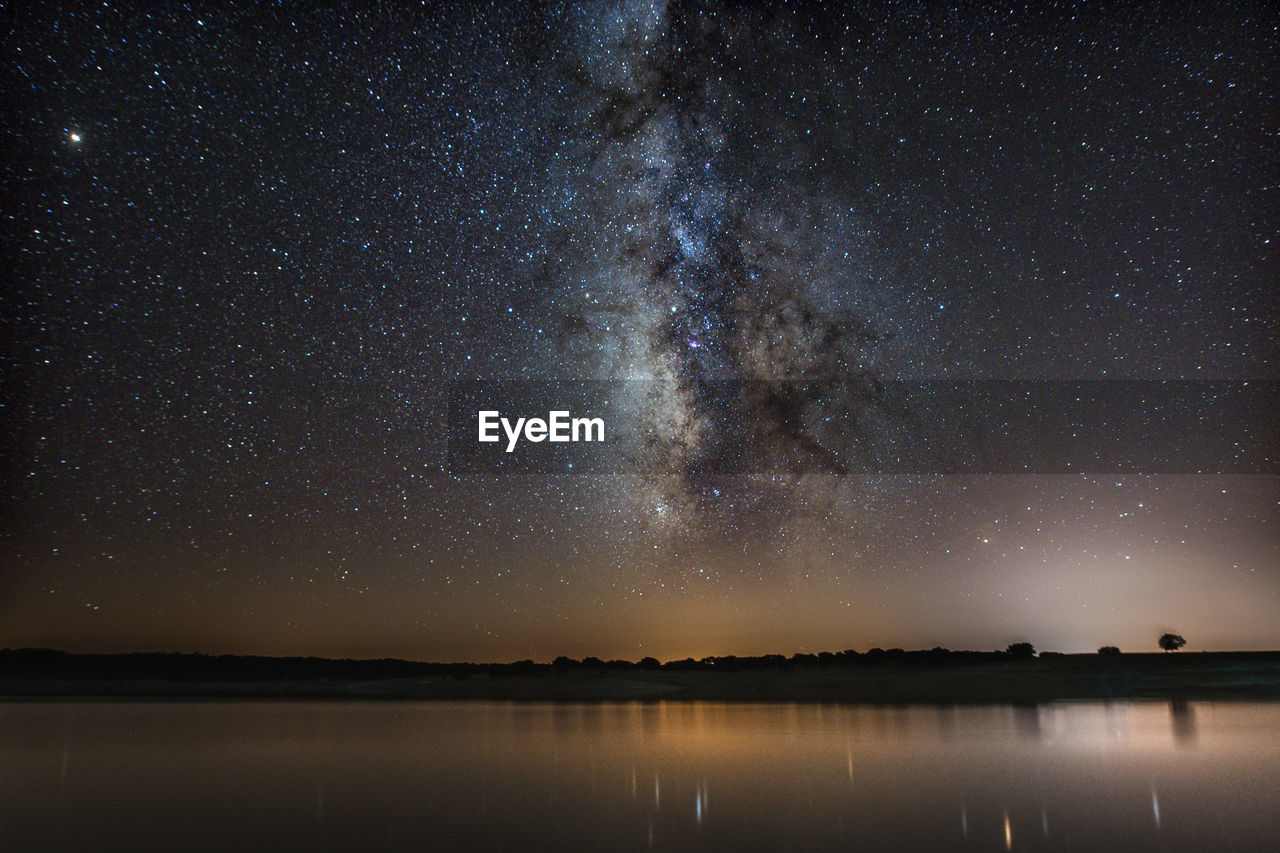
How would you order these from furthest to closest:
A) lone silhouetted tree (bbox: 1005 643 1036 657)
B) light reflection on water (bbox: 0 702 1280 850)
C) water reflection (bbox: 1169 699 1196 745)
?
lone silhouetted tree (bbox: 1005 643 1036 657) → water reflection (bbox: 1169 699 1196 745) → light reflection on water (bbox: 0 702 1280 850)

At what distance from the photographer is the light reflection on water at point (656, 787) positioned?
10.1 m

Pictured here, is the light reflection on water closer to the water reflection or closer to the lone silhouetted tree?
the water reflection

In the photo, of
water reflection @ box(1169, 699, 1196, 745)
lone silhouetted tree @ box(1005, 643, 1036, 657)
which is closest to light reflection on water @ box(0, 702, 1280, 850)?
water reflection @ box(1169, 699, 1196, 745)

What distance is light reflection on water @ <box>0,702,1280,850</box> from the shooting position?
33.1 ft

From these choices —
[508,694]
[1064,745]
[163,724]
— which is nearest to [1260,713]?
[1064,745]

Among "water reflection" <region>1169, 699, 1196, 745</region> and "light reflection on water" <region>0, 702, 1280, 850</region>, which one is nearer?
"light reflection on water" <region>0, 702, 1280, 850</region>

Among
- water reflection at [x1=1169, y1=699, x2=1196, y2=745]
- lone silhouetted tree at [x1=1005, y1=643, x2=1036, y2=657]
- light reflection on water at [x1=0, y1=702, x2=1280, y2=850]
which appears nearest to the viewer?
light reflection on water at [x1=0, y1=702, x2=1280, y2=850]

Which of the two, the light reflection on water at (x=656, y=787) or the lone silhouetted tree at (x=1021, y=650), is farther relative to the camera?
the lone silhouetted tree at (x=1021, y=650)

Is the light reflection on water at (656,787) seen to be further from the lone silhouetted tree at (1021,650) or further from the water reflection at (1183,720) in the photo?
the lone silhouetted tree at (1021,650)

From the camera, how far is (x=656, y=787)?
45.4 feet

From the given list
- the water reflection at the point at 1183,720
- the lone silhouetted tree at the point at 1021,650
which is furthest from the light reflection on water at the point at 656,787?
the lone silhouetted tree at the point at 1021,650

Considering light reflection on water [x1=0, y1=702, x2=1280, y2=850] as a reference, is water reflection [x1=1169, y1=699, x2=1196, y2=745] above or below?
below

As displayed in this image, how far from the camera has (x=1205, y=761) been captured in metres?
16.9

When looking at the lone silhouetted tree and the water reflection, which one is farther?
the lone silhouetted tree
